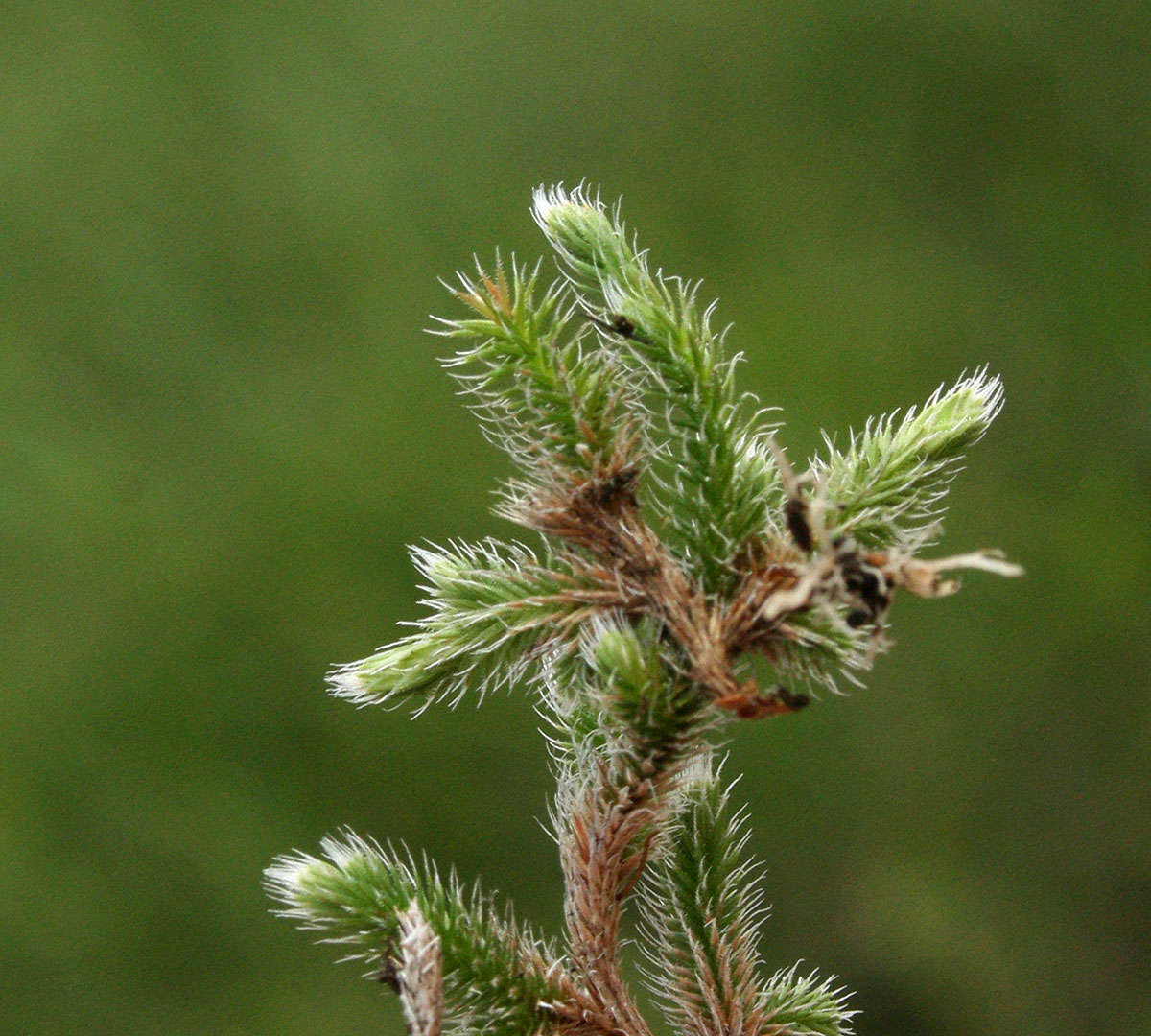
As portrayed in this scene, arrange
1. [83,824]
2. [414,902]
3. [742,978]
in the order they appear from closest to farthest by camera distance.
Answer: [414,902], [742,978], [83,824]

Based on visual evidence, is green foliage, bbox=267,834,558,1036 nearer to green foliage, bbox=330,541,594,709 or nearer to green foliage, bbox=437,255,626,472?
green foliage, bbox=330,541,594,709

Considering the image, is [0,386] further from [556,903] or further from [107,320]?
[556,903]

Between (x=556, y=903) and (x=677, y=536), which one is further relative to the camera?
(x=556, y=903)

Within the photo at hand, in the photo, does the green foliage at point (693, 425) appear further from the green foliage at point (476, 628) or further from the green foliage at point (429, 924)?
the green foliage at point (429, 924)

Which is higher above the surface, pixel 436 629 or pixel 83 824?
pixel 83 824

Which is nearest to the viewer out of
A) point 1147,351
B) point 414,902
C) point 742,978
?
point 414,902

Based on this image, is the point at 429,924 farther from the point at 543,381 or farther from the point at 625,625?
the point at 543,381

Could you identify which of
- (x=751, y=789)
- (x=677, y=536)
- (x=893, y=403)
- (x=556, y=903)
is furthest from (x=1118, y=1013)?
(x=677, y=536)

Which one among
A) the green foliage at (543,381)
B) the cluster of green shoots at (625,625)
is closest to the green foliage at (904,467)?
the cluster of green shoots at (625,625)
